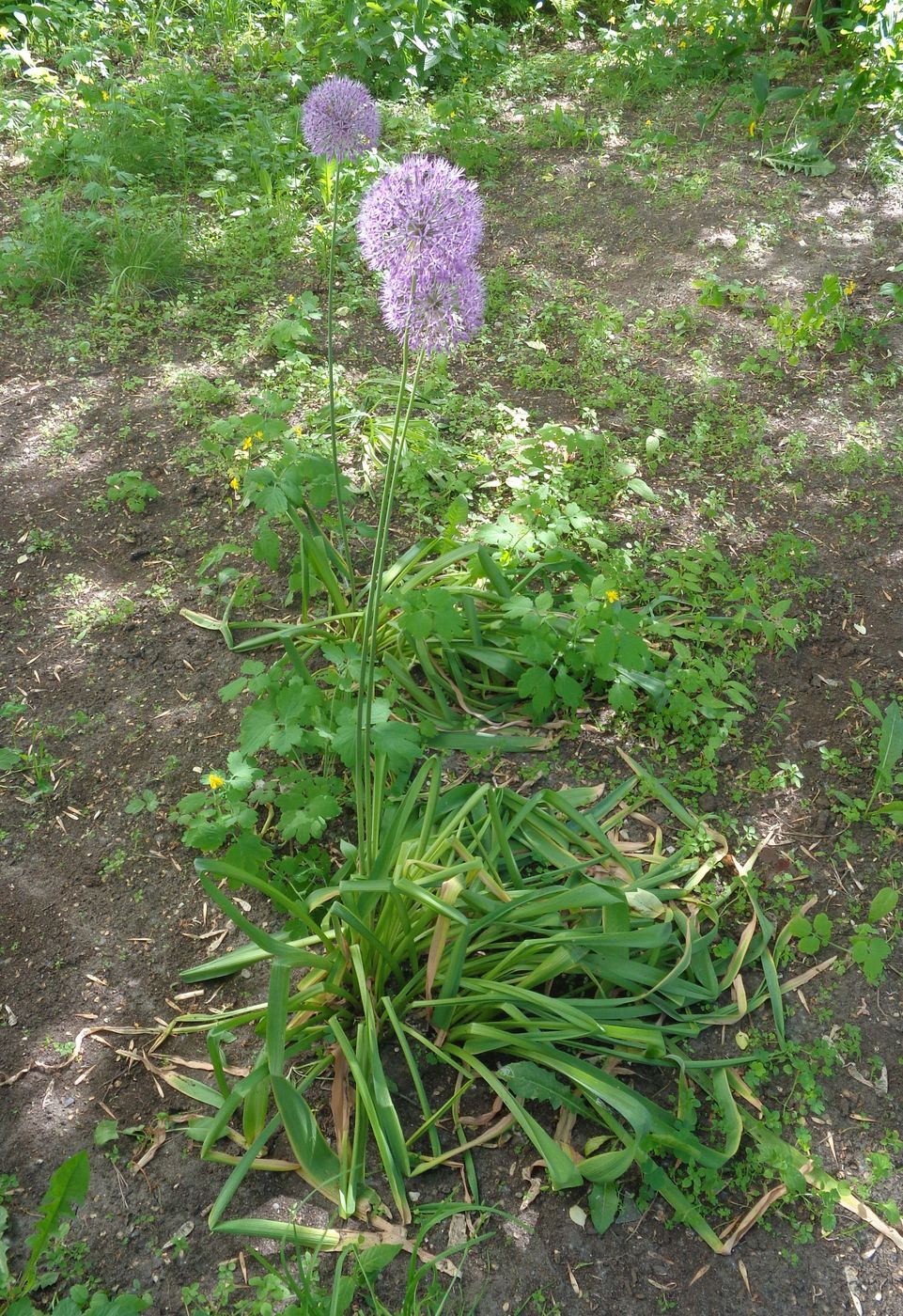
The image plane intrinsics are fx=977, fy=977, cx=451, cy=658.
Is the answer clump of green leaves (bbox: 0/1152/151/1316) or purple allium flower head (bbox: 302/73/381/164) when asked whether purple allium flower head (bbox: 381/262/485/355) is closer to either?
purple allium flower head (bbox: 302/73/381/164)

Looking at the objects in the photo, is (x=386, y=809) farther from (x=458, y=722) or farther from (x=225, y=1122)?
(x=225, y=1122)

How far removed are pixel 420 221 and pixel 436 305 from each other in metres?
0.15

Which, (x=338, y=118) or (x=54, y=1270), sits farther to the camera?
(x=338, y=118)

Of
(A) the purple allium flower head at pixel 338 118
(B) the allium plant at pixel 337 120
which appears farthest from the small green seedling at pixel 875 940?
(A) the purple allium flower head at pixel 338 118

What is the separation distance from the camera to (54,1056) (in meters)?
2.16

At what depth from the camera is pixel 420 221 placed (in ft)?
6.07

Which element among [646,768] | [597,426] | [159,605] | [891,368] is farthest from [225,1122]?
[891,368]

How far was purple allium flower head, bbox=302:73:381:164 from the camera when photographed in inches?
89.4

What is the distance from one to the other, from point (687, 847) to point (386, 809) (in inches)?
31.2

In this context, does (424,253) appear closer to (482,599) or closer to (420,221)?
(420,221)

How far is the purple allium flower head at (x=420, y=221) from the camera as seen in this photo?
72.7 inches

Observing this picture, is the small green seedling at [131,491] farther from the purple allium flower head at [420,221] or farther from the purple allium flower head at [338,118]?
the purple allium flower head at [420,221]

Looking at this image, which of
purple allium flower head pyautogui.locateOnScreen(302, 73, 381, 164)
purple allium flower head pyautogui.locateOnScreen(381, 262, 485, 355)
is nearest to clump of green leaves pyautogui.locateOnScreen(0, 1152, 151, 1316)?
purple allium flower head pyautogui.locateOnScreen(381, 262, 485, 355)

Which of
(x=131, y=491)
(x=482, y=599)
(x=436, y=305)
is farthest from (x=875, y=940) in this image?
(x=131, y=491)
